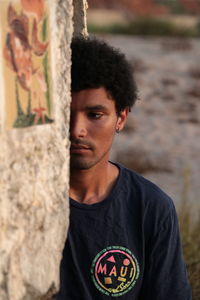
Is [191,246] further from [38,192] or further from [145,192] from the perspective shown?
[38,192]

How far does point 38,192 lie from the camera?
1478mm

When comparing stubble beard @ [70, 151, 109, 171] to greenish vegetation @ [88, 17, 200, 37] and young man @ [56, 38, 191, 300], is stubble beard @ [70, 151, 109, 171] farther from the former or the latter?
greenish vegetation @ [88, 17, 200, 37]

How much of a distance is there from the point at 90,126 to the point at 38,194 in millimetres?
375

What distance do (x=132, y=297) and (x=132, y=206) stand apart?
26 centimetres

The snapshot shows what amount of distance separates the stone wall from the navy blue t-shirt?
0.29m

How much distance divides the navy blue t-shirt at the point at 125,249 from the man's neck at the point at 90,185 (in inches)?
1.4

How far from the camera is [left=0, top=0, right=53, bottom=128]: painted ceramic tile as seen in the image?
133 centimetres

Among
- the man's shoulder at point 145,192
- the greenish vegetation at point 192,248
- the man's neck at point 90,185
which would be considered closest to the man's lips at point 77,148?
the man's neck at point 90,185

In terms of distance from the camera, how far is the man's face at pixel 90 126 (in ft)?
Answer: 5.80

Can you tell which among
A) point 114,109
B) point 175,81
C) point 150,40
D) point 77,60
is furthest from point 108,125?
point 150,40

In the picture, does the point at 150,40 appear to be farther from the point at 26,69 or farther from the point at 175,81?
the point at 26,69

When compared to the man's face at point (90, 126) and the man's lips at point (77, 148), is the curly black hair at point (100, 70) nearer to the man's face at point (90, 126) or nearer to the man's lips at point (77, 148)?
the man's face at point (90, 126)

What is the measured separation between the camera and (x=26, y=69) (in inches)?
54.9

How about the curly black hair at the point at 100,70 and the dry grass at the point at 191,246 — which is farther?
the dry grass at the point at 191,246
